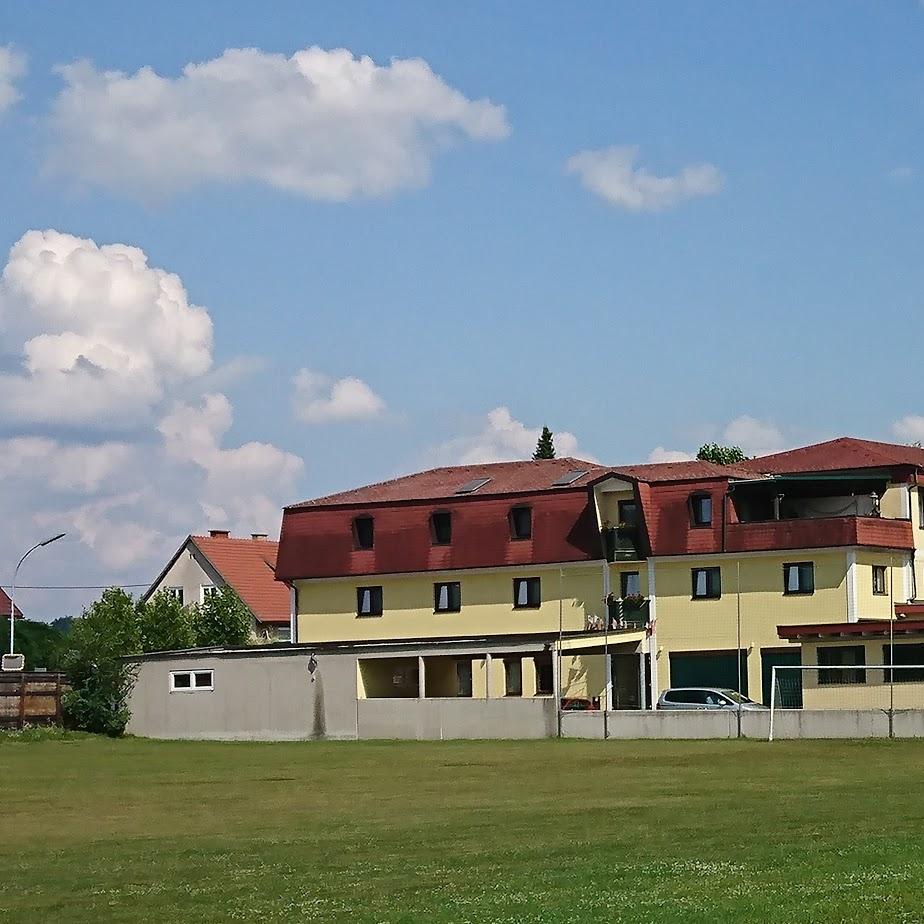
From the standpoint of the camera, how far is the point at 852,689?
57031 millimetres

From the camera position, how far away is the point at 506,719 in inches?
2270

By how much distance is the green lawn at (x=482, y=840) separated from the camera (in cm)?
1571

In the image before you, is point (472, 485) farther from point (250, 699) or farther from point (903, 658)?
point (903, 658)

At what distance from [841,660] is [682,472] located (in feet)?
42.4

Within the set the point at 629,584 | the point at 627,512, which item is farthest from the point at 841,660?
the point at 627,512

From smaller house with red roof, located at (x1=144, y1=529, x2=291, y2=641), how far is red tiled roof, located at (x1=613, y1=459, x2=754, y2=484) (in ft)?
105

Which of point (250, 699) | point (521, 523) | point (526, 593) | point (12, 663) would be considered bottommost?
point (250, 699)

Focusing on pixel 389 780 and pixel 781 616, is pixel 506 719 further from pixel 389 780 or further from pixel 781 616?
pixel 389 780

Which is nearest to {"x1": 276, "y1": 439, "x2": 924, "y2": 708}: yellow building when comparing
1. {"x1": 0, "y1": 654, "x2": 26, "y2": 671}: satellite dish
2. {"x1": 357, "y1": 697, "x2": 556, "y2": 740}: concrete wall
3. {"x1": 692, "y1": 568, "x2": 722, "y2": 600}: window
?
{"x1": 692, "y1": 568, "x2": 722, "y2": 600}: window

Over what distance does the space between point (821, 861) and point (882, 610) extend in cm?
5258

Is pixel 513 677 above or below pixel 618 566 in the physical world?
below

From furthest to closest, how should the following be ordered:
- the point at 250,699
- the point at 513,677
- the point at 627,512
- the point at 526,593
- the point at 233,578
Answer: the point at 233,578 → the point at 526,593 → the point at 627,512 → the point at 513,677 → the point at 250,699

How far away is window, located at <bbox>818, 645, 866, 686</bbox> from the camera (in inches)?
2359

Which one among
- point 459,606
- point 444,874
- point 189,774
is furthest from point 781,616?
point 444,874
